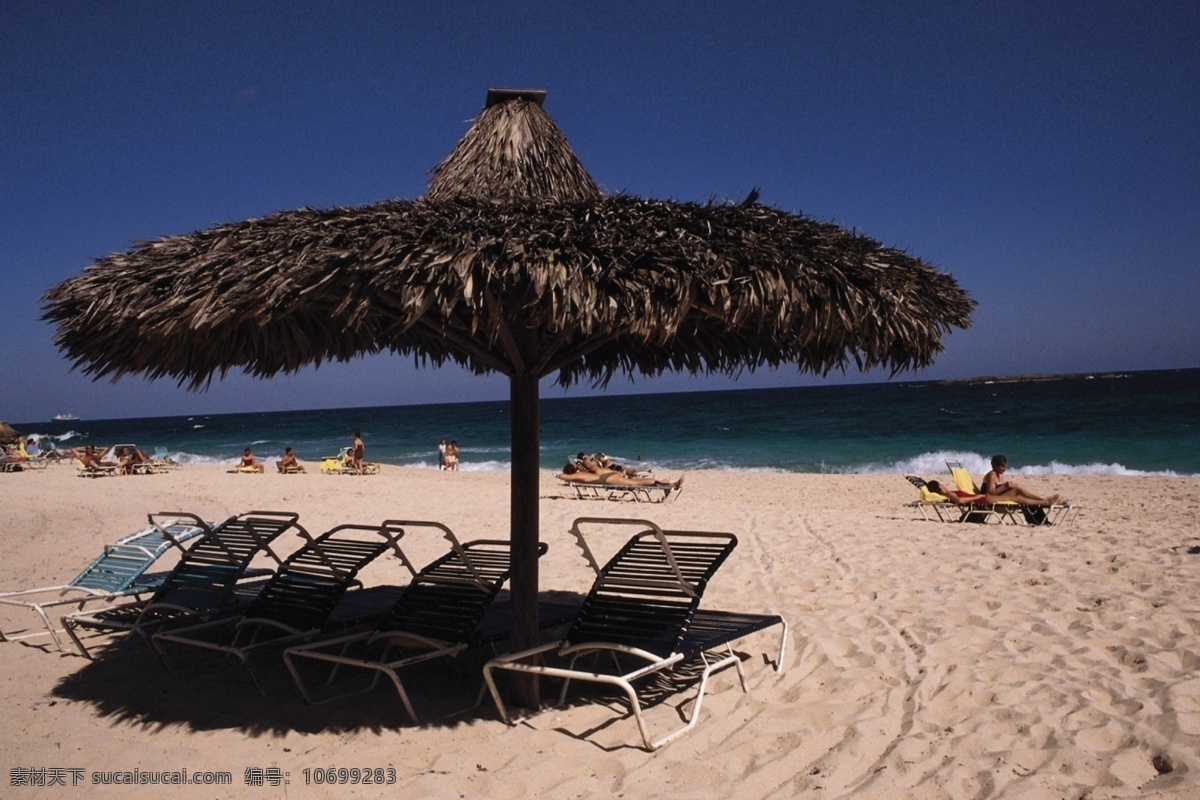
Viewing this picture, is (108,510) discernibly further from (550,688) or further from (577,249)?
(577,249)

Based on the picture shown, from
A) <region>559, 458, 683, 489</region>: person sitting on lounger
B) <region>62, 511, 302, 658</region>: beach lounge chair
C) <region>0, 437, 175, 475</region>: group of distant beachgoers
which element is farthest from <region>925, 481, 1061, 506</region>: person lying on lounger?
<region>0, 437, 175, 475</region>: group of distant beachgoers

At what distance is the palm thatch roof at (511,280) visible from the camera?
2.94 metres

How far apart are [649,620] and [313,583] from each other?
1887 mm

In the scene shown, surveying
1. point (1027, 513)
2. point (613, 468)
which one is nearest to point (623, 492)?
point (613, 468)

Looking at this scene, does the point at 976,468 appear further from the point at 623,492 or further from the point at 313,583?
the point at 313,583

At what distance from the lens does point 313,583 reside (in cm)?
426

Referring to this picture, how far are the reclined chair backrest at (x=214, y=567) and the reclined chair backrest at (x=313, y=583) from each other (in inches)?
6.9

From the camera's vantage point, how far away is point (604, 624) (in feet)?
12.1

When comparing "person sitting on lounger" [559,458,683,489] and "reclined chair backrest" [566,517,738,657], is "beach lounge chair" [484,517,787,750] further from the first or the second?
"person sitting on lounger" [559,458,683,489]

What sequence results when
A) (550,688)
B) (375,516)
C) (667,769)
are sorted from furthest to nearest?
(375,516), (550,688), (667,769)

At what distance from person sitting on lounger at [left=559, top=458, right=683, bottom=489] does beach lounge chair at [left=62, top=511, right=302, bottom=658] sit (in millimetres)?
8891

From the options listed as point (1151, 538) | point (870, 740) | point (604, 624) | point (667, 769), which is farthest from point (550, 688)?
point (1151, 538)

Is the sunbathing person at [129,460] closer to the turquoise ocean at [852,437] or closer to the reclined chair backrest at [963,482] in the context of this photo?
the turquoise ocean at [852,437]

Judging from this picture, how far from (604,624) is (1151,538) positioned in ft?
19.5
